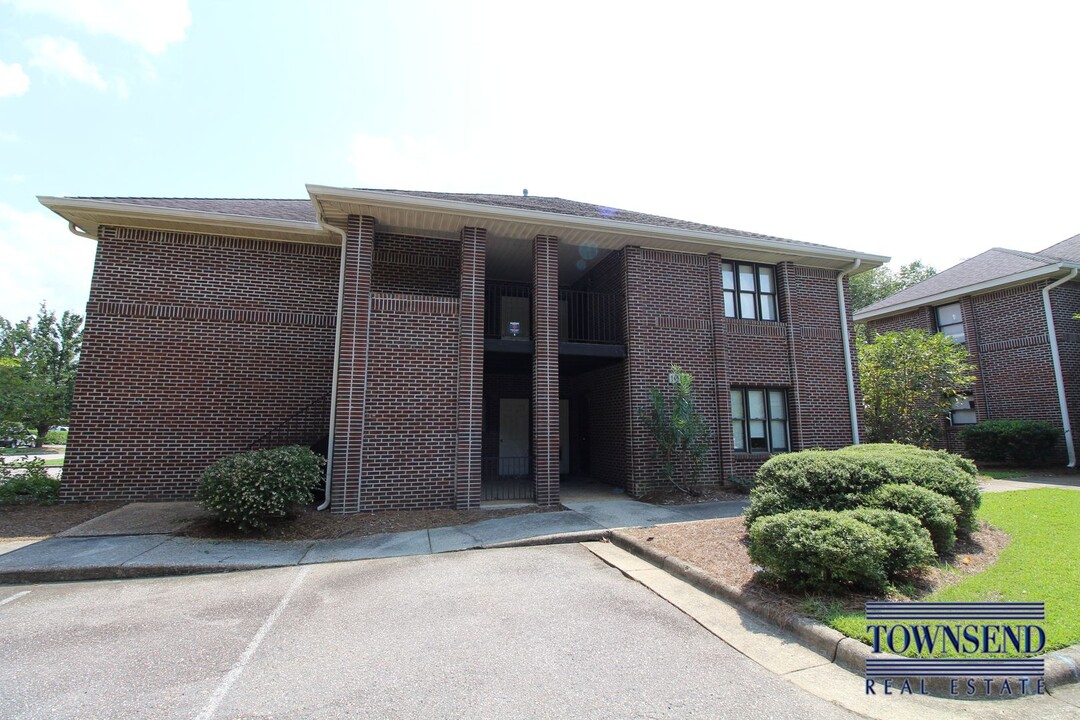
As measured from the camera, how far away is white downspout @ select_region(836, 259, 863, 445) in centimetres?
1168

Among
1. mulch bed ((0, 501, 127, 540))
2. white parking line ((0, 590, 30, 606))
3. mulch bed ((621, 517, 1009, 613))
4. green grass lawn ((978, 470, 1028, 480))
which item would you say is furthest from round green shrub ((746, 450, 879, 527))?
mulch bed ((0, 501, 127, 540))

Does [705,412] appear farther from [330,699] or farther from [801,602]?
[330,699]

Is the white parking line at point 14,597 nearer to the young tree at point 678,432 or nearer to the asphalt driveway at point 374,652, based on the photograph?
the asphalt driveway at point 374,652

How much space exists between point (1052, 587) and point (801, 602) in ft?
7.37

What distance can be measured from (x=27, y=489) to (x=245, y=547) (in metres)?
5.86

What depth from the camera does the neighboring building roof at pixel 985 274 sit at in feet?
45.2

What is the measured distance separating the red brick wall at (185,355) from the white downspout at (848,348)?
40.3 ft

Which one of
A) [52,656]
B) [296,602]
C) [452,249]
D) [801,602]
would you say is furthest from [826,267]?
[52,656]

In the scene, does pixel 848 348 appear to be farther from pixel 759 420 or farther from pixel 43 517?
pixel 43 517

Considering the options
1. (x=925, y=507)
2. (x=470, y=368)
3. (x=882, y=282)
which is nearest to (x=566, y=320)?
(x=470, y=368)

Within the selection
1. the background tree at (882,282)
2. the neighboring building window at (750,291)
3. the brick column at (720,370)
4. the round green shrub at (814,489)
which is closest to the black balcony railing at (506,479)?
the brick column at (720,370)

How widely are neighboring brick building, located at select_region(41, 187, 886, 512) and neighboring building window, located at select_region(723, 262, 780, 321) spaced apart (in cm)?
5

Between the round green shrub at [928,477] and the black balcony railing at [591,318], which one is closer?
the round green shrub at [928,477]

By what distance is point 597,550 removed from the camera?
6.57m
